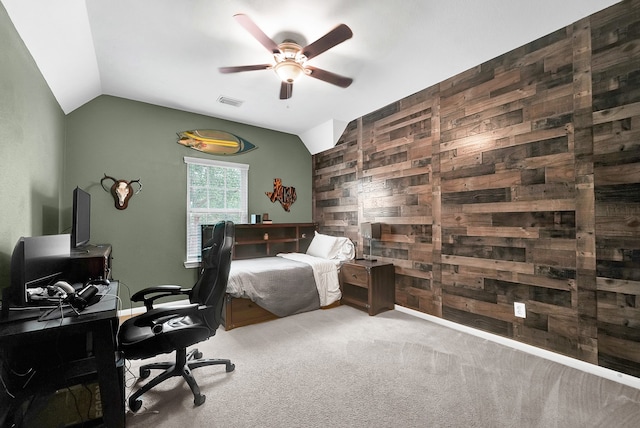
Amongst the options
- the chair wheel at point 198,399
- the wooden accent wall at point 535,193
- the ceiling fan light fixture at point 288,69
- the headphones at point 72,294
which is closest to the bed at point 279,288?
the wooden accent wall at point 535,193

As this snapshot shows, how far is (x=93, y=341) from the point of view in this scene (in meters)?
1.45

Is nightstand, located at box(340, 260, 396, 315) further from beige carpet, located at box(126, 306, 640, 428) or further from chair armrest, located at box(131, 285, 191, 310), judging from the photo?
chair armrest, located at box(131, 285, 191, 310)

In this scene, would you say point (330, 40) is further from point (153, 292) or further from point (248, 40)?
point (153, 292)

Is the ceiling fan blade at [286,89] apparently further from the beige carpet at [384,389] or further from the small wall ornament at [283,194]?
the beige carpet at [384,389]

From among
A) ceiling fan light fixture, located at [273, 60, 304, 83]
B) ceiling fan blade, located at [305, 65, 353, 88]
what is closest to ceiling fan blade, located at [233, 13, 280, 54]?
ceiling fan light fixture, located at [273, 60, 304, 83]

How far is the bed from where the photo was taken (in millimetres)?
3283

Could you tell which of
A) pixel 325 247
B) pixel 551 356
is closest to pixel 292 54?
pixel 325 247

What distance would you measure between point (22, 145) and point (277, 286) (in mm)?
2575

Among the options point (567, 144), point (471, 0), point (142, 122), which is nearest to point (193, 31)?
point (142, 122)

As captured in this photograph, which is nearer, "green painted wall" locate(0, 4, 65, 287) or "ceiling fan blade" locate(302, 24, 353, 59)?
"green painted wall" locate(0, 4, 65, 287)

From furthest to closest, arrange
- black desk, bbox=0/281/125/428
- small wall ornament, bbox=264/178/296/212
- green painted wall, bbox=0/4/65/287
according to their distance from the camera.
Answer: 1. small wall ornament, bbox=264/178/296/212
2. green painted wall, bbox=0/4/65/287
3. black desk, bbox=0/281/125/428

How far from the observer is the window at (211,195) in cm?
425

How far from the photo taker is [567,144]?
7.97ft

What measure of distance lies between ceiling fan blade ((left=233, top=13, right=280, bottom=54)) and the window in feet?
8.30
